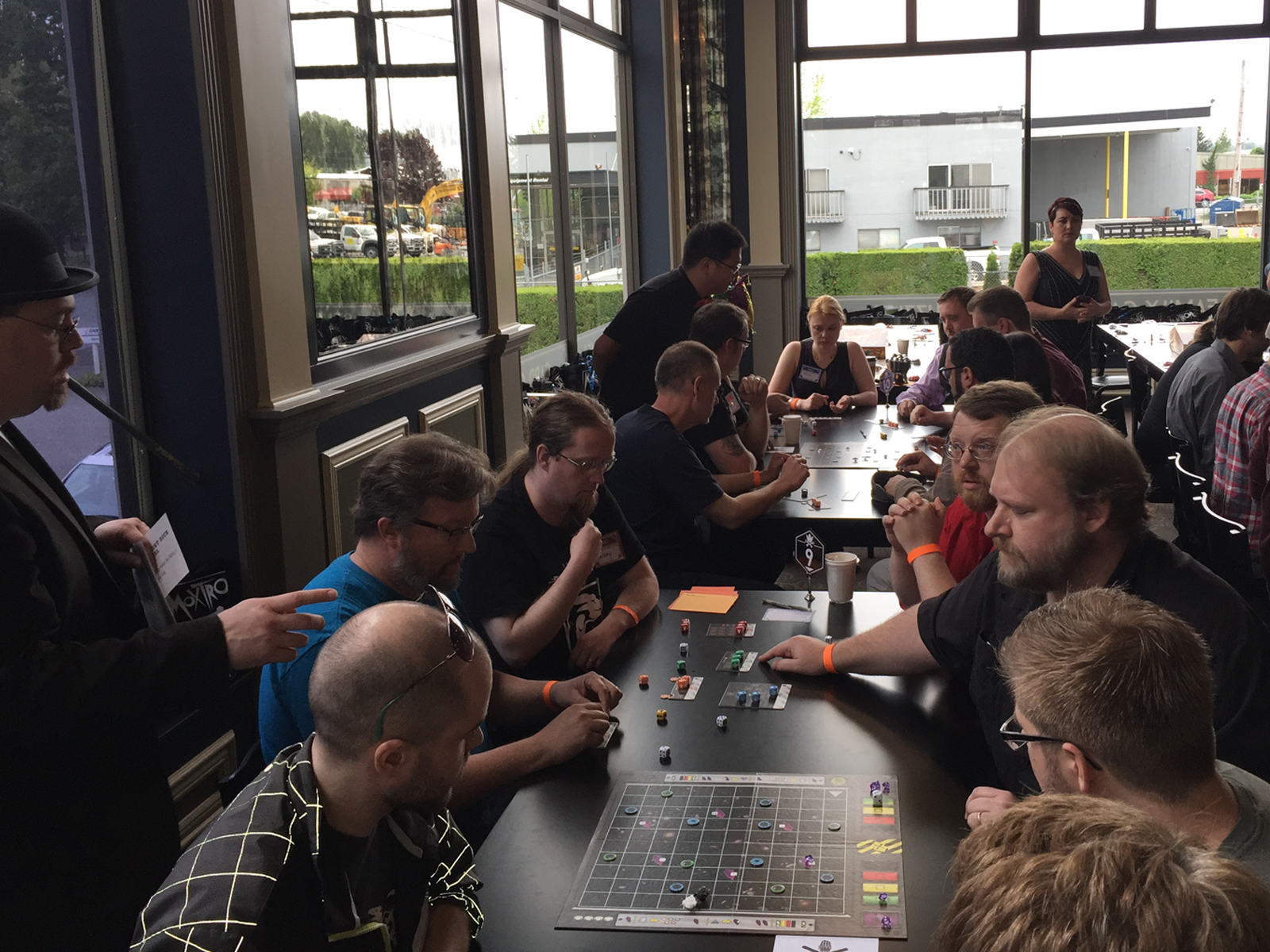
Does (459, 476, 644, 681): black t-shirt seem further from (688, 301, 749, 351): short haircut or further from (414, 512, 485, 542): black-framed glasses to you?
(688, 301, 749, 351): short haircut

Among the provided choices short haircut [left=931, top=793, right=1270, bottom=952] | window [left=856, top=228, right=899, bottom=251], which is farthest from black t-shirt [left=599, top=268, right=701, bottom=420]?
window [left=856, top=228, right=899, bottom=251]

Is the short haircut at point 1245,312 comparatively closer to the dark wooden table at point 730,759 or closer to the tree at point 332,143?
the dark wooden table at point 730,759

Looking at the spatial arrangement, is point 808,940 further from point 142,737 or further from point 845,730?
point 142,737

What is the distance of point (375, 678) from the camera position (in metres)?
1.60

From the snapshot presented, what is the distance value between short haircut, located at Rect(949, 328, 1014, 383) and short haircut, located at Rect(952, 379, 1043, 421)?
4.21ft

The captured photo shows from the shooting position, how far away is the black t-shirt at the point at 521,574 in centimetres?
287

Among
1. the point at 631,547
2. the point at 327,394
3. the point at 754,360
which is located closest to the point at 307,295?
the point at 327,394

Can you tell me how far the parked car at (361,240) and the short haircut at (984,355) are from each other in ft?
7.62

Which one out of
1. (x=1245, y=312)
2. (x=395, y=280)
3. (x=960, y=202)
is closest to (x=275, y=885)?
(x=395, y=280)

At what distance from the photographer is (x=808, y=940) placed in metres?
1.64

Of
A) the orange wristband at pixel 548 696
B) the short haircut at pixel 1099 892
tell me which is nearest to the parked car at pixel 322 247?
the orange wristband at pixel 548 696

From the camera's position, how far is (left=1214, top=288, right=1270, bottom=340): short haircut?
203 inches

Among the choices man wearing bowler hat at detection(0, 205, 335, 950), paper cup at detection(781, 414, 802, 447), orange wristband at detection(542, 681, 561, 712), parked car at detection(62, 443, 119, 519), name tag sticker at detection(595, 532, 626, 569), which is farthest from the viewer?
paper cup at detection(781, 414, 802, 447)

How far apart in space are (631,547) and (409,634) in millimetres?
1713
